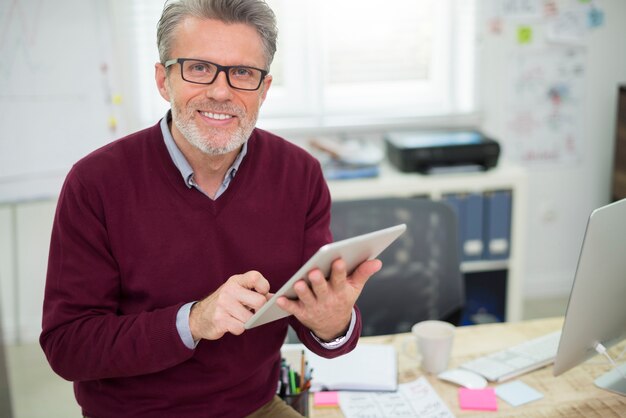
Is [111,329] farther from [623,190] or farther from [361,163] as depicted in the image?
[623,190]

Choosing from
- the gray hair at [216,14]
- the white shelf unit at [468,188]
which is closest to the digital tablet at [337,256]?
the gray hair at [216,14]

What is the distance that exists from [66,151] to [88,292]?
5.28 feet

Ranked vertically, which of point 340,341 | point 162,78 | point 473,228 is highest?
point 162,78

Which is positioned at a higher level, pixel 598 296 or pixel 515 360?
pixel 598 296

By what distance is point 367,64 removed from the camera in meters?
3.42

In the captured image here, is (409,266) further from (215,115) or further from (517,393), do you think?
(215,115)

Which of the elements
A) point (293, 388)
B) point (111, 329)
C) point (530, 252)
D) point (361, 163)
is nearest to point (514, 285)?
point (530, 252)

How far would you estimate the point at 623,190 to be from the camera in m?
3.42

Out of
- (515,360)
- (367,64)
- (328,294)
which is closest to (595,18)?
(367,64)

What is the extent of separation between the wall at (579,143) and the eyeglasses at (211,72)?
2231 millimetres

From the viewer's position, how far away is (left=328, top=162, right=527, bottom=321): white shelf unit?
2967 mm

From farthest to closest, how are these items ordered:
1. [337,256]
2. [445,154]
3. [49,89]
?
1. [445,154]
2. [49,89]
3. [337,256]

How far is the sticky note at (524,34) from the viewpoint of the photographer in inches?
132

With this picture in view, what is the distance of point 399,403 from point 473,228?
1801 millimetres
